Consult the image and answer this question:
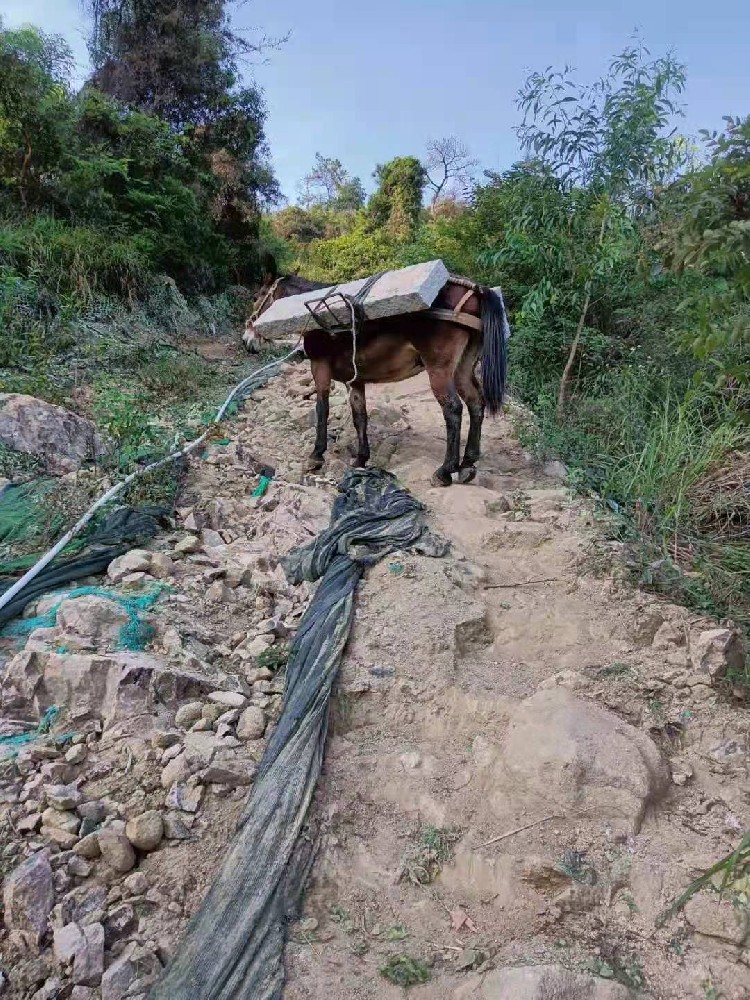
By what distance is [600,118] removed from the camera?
5.52 meters

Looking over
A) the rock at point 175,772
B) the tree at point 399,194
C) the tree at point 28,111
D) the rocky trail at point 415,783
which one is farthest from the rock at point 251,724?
the tree at point 399,194

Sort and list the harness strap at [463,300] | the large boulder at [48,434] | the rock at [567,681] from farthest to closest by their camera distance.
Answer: the harness strap at [463,300]
the large boulder at [48,434]
the rock at [567,681]

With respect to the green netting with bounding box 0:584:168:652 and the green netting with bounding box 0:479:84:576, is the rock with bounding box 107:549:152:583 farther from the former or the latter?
the green netting with bounding box 0:479:84:576

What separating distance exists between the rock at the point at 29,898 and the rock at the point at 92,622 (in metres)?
0.90

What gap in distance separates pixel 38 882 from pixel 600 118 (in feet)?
21.3

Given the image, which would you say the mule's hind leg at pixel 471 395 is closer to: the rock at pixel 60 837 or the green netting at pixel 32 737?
the green netting at pixel 32 737

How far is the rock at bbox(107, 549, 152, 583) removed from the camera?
3.07 metres

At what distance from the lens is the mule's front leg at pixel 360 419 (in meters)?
5.10

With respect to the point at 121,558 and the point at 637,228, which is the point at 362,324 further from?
the point at 637,228

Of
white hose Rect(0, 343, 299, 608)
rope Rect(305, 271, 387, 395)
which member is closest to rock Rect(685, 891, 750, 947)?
white hose Rect(0, 343, 299, 608)

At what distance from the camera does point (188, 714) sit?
2.24 m

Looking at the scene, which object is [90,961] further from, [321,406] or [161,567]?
[321,406]

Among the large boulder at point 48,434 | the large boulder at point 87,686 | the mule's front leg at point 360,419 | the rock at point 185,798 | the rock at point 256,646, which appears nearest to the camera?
the rock at point 185,798

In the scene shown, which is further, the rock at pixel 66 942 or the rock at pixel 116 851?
the rock at pixel 116 851
